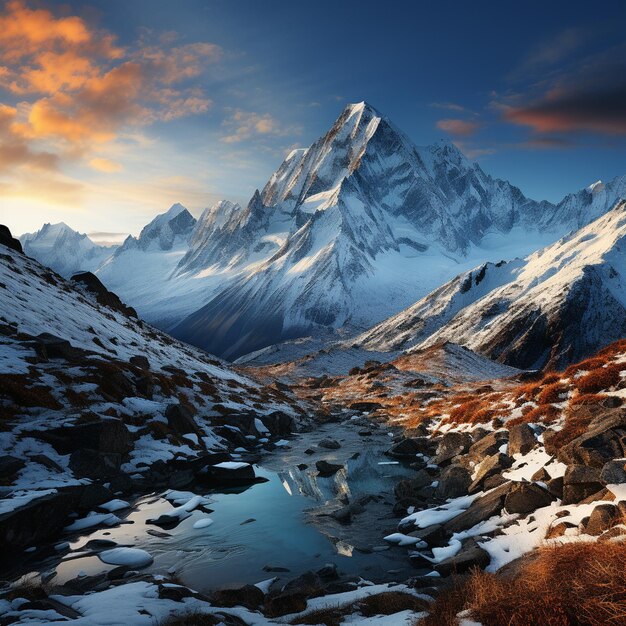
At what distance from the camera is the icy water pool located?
15.0 meters

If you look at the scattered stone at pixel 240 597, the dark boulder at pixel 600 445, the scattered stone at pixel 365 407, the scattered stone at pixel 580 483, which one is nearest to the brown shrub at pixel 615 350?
the dark boulder at pixel 600 445

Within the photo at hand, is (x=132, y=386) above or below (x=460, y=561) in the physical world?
above

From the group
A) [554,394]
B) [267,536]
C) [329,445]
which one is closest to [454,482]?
[554,394]

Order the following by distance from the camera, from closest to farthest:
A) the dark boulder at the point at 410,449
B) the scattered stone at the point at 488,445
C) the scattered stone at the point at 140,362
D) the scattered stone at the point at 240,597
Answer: the scattered stone at the point at 240,597, the scattered stone at the point at 488,445, the dark boulder at the point at 410,449, the scattered stone at the point at 140,362

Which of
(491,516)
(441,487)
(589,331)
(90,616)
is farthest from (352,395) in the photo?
(589,331)

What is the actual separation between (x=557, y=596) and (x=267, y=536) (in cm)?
1348

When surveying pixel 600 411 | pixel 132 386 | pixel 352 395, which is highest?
pixel 132 386

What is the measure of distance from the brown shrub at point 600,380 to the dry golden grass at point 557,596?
42.5 ft

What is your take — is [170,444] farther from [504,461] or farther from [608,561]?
[608,561]

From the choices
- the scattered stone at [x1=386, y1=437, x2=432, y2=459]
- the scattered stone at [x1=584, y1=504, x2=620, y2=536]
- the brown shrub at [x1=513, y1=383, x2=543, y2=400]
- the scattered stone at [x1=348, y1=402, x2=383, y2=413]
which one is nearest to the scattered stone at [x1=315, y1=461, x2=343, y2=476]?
the scattered stone at [x1=386, y1=437, x2=432, y2=459]

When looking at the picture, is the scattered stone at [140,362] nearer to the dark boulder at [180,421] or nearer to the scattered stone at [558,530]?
A: the dark boulder at [180,421]

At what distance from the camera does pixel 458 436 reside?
89.2 ft

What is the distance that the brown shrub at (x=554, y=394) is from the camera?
22578mm

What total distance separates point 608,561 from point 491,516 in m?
8.93
